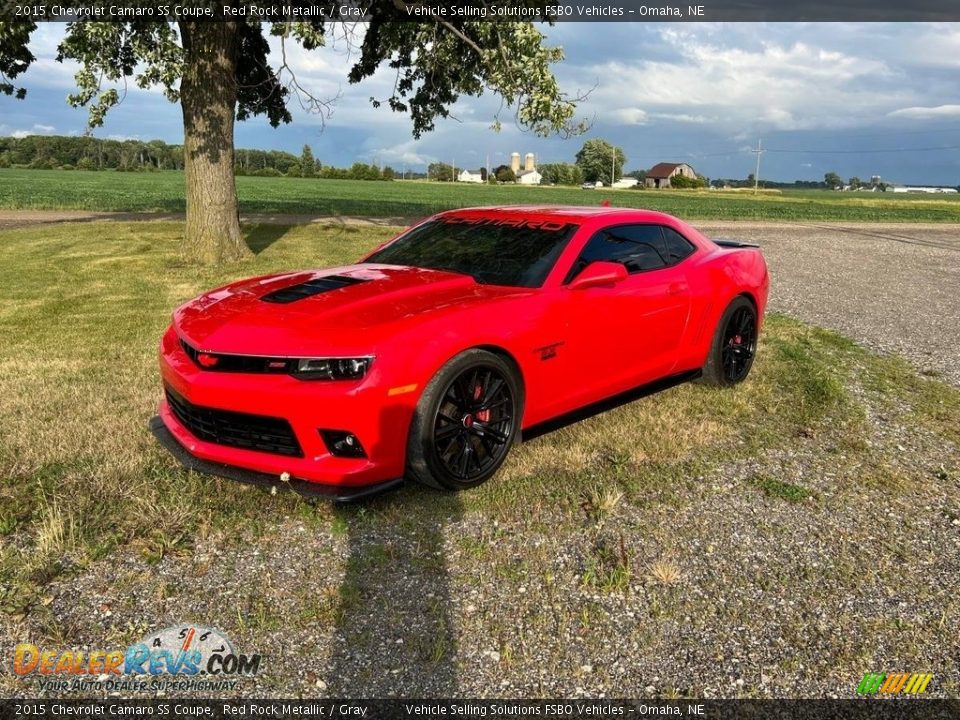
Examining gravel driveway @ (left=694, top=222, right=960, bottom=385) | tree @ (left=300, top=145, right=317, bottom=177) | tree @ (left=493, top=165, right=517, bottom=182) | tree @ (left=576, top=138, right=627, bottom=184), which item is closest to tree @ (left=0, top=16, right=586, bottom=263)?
gravel driveway @ (left=694, top=222, right=960, bottom=385)

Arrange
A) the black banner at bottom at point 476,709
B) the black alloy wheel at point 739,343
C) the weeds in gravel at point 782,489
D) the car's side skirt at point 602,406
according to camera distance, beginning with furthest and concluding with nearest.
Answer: the black alloy wheel at point 739,343 → the car's side skirt at point 602,406 → the weeds in gravel at point 782,489 → the black banner at bottom at point 476,709

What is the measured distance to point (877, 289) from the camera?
1213 centimetres

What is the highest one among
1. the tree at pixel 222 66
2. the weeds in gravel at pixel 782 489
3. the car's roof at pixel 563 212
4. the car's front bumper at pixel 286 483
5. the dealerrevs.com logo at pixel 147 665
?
the tree at pixel 222 66

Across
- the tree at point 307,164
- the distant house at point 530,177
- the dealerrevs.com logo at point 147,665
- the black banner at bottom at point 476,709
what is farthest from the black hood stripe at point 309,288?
the distant house at point 530,177

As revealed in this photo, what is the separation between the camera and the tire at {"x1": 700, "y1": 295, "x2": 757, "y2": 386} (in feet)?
17.8

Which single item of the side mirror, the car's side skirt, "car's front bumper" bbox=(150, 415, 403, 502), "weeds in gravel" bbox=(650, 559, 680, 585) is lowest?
"weeds in gravel" bbox=(650, 559, 680, 585)

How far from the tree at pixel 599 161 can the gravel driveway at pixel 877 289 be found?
103 meters

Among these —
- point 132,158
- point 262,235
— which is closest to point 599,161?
point 132,158

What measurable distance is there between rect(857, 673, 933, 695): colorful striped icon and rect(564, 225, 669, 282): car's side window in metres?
2.47

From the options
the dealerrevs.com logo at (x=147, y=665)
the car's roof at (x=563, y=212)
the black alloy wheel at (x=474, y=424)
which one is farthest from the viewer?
the car's roof at (x=563, y=212)

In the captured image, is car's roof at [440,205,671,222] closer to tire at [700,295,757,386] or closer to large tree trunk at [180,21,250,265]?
tire at [700,295,757,386]

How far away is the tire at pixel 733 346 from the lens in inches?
213

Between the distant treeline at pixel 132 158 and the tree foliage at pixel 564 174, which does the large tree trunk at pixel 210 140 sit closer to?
the distant treeline at pixel 132 158

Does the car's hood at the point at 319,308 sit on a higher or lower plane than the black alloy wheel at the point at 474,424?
higher
